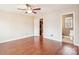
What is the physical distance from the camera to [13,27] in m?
4.05

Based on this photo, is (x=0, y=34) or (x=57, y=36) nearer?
(x=0, y=34)

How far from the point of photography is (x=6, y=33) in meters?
3.85

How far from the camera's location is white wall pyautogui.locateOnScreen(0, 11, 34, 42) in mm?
3295

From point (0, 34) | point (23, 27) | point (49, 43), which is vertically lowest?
point (49, 43)

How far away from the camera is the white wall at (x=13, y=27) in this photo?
10.8ft

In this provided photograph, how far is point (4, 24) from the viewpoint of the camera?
148 inches
